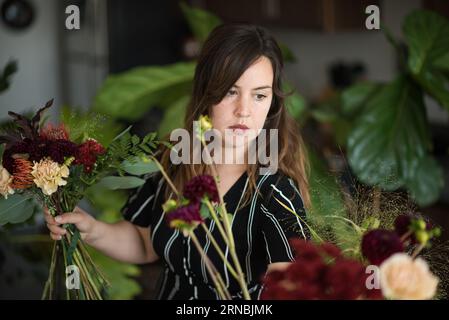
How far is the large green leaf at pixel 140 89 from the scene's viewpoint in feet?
6.12

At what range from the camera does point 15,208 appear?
83 cm

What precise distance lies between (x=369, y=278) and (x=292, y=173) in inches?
11.4

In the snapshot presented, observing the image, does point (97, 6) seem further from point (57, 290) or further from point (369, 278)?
point (369, 278)

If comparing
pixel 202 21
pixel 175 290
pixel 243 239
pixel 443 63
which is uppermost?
pixel 202 21

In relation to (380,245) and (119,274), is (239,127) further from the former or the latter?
(119,274)

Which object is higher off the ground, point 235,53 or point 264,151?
point 235,53

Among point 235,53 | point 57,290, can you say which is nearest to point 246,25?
point 235,53

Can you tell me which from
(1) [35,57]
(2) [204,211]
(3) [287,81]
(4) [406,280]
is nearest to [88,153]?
(2) [204,211]

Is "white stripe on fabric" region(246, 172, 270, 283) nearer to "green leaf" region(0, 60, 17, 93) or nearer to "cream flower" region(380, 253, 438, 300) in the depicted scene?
"cream flower" region(380, 253, 438, 300)

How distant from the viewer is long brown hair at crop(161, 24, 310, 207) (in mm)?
815

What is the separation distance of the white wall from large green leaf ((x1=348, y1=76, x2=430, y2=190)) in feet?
9.70

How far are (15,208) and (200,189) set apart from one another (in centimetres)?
30

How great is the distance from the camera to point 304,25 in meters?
3.63

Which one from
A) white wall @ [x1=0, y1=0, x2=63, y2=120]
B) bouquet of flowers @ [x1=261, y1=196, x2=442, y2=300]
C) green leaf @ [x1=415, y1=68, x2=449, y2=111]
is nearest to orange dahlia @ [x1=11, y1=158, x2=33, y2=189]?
bouquet of flowers @ [x1=261, y1=196, x2=442, y2=300]
